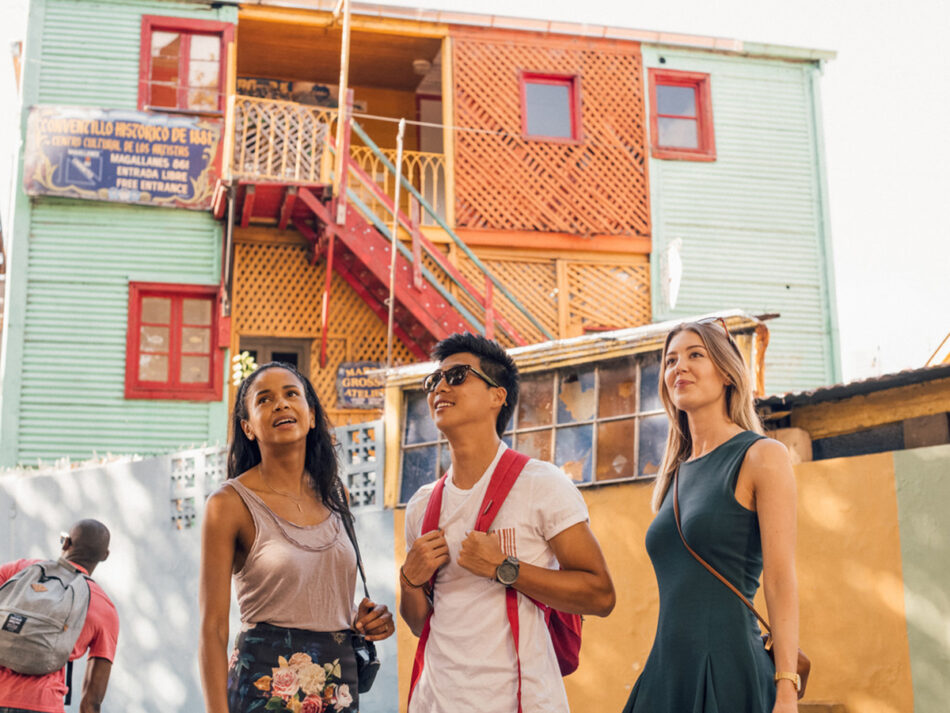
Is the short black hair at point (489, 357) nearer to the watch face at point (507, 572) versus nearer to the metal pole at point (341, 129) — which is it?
the watch face at point (507, 572)

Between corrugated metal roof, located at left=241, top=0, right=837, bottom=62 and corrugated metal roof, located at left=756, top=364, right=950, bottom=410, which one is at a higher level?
corrugated metal roof, located at left=241, top=0, right=837, bottom=62

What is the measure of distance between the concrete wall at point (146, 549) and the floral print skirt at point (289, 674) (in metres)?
6.39

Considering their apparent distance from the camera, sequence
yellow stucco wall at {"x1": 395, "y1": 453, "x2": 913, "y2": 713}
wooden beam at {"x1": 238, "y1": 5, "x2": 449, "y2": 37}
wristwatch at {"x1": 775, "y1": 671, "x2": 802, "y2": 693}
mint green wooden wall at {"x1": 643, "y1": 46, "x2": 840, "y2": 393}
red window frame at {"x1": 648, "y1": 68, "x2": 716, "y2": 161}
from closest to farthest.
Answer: wristwatch at {"x1": 775, "y1": 671, "x2": 802, "y2": 693} → yellow stucco wall at {"x1": 395, "y1": 453, "x2": 913, "y2": 713} → wooden beam at {"x1": 238, "y1": 5, "x2": 449, "y2": 37} → mint green wooden wall at {"x1": 643, "y1": 46, "x2": 840, "y2": 393} → red window frame at {"x1": 648, "y1": 68, "x2": 716, "y2": 161}

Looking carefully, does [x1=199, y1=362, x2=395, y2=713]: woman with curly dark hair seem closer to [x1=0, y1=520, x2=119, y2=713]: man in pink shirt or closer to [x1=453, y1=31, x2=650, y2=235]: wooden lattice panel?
[x1=0, y1=520, x2=119, y2=713]: man in pink shirt

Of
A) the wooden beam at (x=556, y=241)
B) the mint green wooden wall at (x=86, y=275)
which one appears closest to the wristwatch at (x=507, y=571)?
the mint green wooden wall at (x=86, y=275)

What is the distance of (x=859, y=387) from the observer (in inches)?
311

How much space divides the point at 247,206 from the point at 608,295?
493 centimetres

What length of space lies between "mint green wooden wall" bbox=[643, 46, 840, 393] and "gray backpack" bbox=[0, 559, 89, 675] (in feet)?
36.5

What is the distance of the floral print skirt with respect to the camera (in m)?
3.33

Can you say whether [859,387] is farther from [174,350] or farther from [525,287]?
[174,350]

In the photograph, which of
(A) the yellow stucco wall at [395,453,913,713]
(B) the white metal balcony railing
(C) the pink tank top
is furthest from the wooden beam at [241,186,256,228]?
(C) the pink tank top

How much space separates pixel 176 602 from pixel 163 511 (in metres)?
0.93

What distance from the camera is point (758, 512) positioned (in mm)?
3271

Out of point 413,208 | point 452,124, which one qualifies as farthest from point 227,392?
point 452,124
